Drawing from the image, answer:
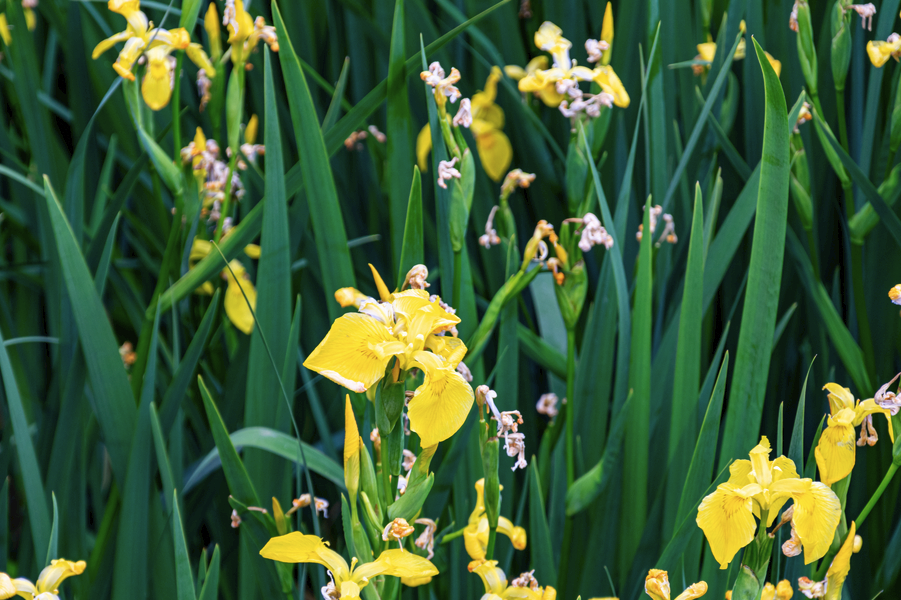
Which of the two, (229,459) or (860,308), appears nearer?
(229,459)

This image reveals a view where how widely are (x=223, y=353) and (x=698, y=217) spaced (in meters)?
0.67

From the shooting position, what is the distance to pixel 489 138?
99 cm

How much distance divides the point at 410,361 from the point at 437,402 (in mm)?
30

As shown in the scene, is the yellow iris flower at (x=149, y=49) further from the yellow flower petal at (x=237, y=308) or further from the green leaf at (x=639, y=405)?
the green leaf at (x=639, y=405)

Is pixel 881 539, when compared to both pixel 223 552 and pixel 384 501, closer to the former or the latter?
pixel 384 501

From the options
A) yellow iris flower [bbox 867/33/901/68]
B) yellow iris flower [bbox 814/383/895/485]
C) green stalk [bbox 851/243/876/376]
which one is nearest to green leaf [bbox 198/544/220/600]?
yellow iris flower [bbox 814/383/895/485]

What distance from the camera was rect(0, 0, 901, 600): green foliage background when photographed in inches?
24.4

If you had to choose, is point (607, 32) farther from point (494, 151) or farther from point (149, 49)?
point (149, 49)

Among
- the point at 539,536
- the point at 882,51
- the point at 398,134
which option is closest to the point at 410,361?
the point at 539,536

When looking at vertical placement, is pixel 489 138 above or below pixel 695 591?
above

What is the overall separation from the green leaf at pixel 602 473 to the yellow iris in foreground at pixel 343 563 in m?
0.26

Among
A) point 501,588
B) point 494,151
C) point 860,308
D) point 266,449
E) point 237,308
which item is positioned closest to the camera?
point 501,588

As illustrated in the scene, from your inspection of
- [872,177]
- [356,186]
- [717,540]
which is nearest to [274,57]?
[356,186]

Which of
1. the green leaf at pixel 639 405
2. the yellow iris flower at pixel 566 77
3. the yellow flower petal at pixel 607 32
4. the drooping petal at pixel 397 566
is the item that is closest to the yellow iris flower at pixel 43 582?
the drooping petal at pixel 397 566
